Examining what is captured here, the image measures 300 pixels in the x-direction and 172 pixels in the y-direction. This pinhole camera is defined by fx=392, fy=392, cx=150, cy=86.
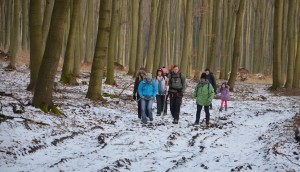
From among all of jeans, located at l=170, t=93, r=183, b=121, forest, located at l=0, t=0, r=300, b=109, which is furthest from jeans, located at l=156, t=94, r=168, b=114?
forest, located at l=0, t=0, r=300, b=109

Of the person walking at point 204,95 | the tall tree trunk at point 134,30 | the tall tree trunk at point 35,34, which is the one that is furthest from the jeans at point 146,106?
A: the tall tree trunk at point 134,30

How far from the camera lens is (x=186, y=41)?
23.3m

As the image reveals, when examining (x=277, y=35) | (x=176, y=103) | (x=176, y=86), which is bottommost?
(x=176, y=103)

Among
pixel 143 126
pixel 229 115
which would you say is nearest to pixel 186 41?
pixel 229 115

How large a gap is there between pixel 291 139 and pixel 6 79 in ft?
51.3

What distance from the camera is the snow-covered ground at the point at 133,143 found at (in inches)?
268

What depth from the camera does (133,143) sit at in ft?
28.2

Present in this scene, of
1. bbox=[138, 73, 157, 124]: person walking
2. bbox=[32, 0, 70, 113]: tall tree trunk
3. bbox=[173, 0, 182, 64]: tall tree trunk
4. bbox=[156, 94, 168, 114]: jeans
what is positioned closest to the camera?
bbox=[32, 0, 70, 113]: tall tree trunk

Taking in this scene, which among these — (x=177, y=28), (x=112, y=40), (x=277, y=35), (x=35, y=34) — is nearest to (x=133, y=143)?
(x=35, y=34)

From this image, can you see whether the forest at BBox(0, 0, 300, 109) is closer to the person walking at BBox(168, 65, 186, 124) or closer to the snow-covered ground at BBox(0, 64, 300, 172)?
the snow-covered ground at BBox(0, 64, 300, 172)

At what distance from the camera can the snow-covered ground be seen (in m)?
6.80

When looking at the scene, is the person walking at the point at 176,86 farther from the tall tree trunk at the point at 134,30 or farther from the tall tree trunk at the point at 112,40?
the tall tree trunk at the point at 134,30

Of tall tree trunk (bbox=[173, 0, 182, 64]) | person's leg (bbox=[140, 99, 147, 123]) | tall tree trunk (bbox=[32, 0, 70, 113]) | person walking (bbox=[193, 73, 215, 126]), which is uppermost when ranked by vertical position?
tall tree trunk (bbox=[173, 0, 182, 64])

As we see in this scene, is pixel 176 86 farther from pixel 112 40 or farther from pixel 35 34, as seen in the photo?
pixel 112 40
